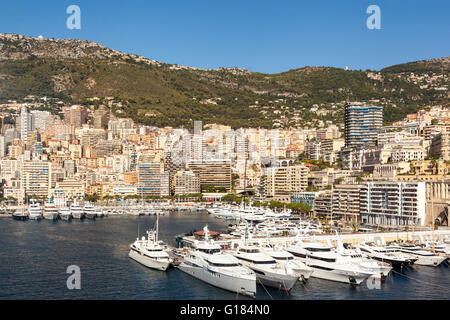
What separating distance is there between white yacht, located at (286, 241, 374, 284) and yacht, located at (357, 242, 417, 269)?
417 cm

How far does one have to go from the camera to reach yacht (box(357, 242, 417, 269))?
106ft

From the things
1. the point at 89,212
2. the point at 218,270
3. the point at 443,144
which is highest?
the point at 443,144

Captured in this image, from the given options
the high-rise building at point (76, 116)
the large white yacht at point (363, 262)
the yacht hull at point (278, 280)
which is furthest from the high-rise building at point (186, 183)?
the yacht hull at point (278, 280)

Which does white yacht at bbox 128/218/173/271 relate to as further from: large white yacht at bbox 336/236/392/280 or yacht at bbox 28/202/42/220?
yacht at bbox 28/202/42/220

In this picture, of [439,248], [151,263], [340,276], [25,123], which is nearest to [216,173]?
[25,123]

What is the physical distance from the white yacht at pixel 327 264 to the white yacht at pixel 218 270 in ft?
17.2

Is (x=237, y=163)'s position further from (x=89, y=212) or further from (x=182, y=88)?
(x=182, y=88)

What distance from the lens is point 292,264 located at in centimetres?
2836

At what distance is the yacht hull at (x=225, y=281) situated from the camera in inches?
945

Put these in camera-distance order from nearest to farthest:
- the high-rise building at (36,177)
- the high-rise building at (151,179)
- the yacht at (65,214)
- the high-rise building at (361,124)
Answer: the yacht at (65,214) → the high-rise building at (361,124) → the high-rise building at (36,177) → the high-rise building at (151,179)

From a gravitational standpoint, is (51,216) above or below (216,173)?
below

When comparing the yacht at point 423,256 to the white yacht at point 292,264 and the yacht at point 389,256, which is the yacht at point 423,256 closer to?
the yacht at point 389,256

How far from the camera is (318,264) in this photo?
95.0 ft

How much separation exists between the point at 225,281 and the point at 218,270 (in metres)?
0.71
